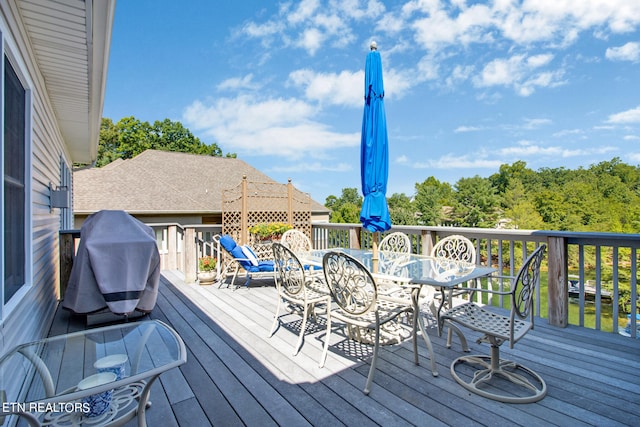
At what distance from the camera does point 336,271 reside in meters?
2.63

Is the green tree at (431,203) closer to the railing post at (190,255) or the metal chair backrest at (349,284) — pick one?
the railing post at (190,255)

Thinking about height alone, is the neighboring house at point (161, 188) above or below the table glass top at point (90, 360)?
above

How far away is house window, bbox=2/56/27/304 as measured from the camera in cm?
222

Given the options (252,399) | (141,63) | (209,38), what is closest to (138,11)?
(209,38)

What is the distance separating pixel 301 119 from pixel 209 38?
12.9 meters

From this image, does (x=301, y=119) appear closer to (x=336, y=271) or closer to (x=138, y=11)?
(x=138, y=11)

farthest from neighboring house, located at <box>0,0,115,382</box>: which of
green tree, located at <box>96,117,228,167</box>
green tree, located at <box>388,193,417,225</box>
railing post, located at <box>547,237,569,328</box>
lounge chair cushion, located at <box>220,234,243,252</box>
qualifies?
green tree, located at <box>388,193,417,225</box>

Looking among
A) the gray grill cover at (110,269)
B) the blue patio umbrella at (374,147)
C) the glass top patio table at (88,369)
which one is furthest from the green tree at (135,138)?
the glass top patio table at (88,369)

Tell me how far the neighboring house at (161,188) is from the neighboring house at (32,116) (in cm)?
815

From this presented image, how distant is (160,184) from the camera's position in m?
13.4

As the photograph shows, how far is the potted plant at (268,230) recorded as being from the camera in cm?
686

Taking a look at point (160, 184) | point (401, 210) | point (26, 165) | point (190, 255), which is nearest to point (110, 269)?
point (26, 165)

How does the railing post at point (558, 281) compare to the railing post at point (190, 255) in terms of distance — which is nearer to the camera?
the railing post at point (558, 281)

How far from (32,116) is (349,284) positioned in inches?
127
